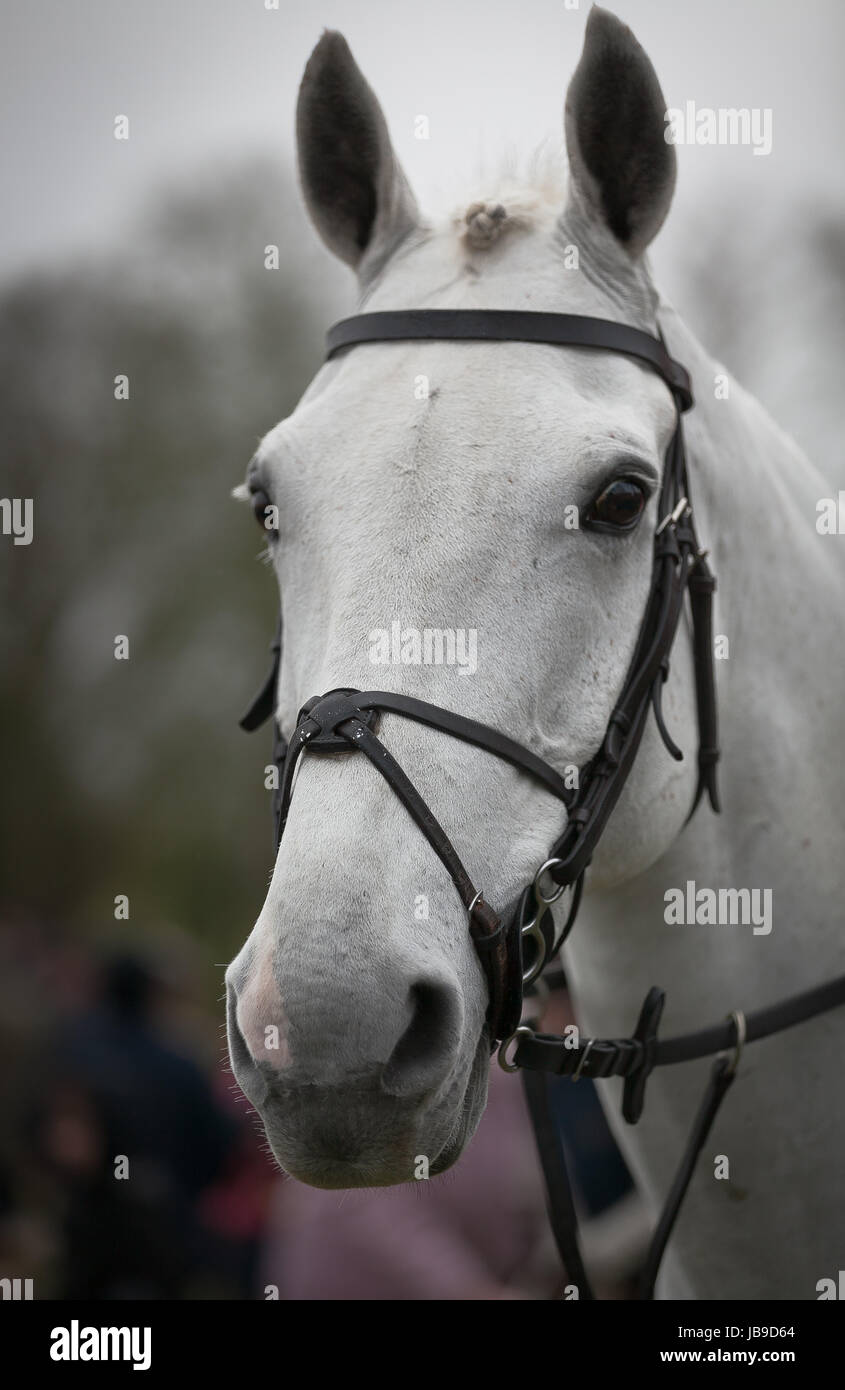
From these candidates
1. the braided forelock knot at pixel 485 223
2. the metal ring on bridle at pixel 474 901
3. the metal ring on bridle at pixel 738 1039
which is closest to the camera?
the metal ring on bridle at pixel 474 901

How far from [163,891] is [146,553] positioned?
4.31 metres

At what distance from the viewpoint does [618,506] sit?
2305 millimetres

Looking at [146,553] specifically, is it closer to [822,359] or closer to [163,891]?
[163,891]

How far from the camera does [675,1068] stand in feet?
9.50

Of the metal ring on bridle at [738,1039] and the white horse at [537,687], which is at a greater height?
the white horse at [537,687]

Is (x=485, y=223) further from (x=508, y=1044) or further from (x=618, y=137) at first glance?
(x=508, y=1044)

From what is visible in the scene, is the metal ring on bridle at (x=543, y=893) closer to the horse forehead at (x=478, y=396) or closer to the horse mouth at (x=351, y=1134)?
the horse mouth at (x=351, y=1134)

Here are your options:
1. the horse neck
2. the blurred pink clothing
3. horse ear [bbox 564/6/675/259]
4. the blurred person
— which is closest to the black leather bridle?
the horse neck

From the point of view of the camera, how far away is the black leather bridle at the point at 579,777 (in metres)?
2.00

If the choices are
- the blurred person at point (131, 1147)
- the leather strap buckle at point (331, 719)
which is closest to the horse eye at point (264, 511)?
the leather strap buckle at point (331, 719)

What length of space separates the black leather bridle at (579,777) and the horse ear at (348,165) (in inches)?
13.7

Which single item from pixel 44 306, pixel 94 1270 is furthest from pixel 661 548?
pixel 44 306

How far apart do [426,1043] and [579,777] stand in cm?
65
